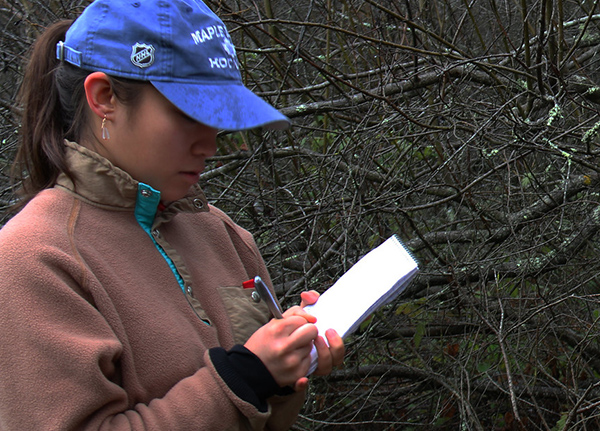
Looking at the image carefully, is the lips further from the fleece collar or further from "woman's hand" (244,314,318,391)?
"woman's hand" (244,314,318,391)

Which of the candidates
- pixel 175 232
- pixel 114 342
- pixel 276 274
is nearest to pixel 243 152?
pixel 276 274

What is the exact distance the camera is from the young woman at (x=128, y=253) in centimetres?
100

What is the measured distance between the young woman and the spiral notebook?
50mm

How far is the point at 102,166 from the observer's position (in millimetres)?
1184

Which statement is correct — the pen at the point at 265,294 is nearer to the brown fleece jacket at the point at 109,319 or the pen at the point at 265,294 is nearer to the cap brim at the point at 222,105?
the brown fleece jacket at the point at 109,319

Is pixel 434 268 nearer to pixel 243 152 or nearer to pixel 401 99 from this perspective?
pixel 401 99

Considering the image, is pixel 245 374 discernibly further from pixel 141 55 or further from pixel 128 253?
pixel 141 55

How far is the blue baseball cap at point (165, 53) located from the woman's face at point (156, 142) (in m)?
0.04

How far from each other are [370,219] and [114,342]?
206cm

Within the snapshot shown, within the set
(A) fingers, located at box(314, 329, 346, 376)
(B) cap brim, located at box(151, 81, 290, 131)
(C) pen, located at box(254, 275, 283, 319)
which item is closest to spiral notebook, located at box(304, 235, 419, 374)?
(A) fingers, located at box(314, 329, 346, 376)

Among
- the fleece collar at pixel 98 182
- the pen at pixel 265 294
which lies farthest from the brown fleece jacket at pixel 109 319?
the pen at pixel 265 294

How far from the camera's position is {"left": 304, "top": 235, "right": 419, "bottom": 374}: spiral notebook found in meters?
1.30

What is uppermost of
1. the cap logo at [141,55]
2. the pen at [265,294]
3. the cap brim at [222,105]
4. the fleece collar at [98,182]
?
the cap logo at [141,55]

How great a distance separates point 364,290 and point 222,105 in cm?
46
